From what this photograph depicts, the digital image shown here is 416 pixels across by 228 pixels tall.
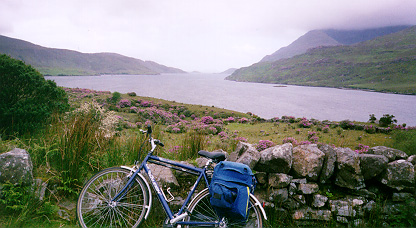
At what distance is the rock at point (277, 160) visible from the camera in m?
3.26

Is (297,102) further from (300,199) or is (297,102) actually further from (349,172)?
(300,199)

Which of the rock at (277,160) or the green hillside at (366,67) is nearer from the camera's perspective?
the rock at (277,160)

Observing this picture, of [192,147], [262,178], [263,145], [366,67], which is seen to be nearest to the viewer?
[262,178]

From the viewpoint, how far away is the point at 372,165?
10.6 ft

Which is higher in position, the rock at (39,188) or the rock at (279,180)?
the rock at (279,180)

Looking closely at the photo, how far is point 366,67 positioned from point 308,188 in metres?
181

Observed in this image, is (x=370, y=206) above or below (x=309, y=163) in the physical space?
below

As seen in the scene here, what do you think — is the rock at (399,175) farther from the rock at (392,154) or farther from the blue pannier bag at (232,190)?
the blue pannier bag at (232,190)

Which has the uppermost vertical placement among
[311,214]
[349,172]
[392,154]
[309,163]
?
[392,154]

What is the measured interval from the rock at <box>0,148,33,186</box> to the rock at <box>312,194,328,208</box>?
4.60 meters

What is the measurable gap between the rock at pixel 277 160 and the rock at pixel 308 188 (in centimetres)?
37

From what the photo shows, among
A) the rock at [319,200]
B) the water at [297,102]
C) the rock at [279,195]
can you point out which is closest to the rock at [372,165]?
the rock at [319,200]

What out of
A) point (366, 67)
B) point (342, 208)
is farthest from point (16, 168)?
point (366, 67)

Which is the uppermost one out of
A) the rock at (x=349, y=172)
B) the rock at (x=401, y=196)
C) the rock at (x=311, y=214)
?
the rock at (x=349, y=172)
